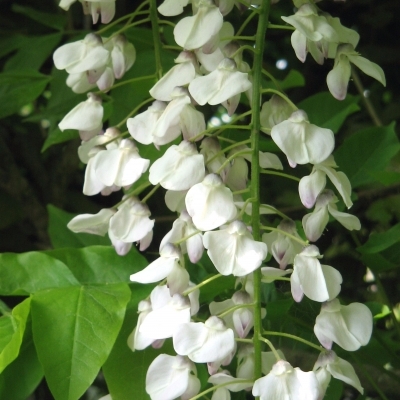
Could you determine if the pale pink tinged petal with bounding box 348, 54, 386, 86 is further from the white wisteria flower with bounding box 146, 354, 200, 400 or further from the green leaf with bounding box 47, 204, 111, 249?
the green leaf with bounding box 47, 204, 111, 249

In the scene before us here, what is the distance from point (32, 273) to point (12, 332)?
4.6 inches

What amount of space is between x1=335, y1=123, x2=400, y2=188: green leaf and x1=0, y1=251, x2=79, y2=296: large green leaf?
439 mm

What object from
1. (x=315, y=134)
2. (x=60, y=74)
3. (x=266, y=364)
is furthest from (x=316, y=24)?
(x=60, y=74)

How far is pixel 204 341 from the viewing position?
572mm

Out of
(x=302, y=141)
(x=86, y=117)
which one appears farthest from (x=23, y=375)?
(x=302, y=141)

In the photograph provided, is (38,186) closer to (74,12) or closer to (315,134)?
(74,12)

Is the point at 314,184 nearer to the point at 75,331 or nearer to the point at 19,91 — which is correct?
the point at 75,331

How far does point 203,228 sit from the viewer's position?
1.87 ft

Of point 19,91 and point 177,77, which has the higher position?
point 177,77

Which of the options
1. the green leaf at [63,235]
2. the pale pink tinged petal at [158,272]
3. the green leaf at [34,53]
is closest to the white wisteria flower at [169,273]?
the pale pink tinged petal at [158,272]

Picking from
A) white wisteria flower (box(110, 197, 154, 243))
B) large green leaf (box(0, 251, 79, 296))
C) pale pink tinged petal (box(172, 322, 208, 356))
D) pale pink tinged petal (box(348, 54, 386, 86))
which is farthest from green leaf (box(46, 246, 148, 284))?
pale pink tinged petal (box(348, 54, 386, 86))

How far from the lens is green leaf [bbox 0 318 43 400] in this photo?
719 millimetres

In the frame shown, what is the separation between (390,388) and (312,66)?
31.2 inches

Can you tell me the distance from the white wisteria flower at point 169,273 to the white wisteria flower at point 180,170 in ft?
0.20
